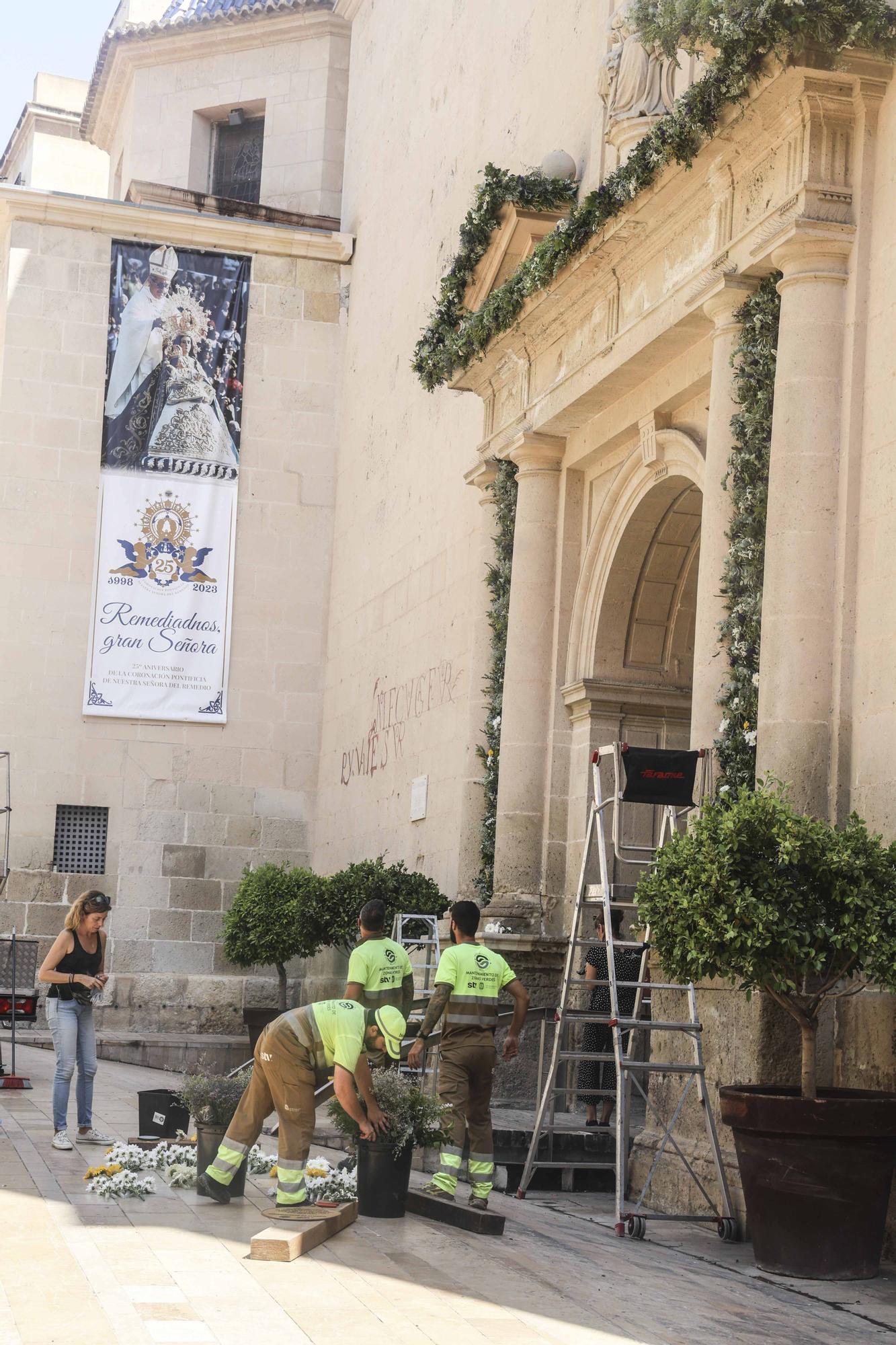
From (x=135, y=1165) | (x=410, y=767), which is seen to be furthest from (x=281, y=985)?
(x=135, y=1165)

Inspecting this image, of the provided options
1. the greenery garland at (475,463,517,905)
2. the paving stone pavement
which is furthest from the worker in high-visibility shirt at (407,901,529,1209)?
the greenery garland at (475,463,517,905)

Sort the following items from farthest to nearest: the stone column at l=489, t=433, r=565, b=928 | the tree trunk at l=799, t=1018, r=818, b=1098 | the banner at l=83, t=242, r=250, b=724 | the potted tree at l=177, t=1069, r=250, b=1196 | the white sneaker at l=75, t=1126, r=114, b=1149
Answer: the banner at l=83, t=242, r=250, b=724
the stone column at l=489, t=433, r=565, b=928
the white sneaker at l=75, t=1126, r=114, b=1149
the potted tree at l=177, t=1069, r=250, b=1196
the tree trunk at l=799, t=1018, r=818, b=1098

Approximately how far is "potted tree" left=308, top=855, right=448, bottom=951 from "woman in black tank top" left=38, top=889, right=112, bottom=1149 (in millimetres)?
4375

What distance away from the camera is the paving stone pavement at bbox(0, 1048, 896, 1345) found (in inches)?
241

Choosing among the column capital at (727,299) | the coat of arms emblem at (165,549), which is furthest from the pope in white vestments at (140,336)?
the column capital at (727,299)

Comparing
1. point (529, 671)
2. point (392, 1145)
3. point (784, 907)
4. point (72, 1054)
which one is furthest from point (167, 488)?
point (784, 907)

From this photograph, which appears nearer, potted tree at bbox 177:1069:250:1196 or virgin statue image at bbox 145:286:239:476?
potted tree at bbox 177:1069:250:1196

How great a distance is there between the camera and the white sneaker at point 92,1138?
10.8 meters

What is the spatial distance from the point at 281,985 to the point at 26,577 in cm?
669

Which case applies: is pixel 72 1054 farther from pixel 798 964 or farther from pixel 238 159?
pixel 238 159

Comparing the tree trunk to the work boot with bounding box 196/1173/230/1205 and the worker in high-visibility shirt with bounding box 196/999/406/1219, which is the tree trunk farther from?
the work boot with bounding box 196/1173/230/1205

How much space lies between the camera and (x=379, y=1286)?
6922 millimetres

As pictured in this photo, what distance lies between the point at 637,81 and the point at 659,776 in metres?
5.61

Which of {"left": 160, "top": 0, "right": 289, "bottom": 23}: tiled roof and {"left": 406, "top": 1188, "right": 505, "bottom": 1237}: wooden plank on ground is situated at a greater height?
{"left": 160, "top": 0, "right": 289, "bottom": 23}: tiled roof
